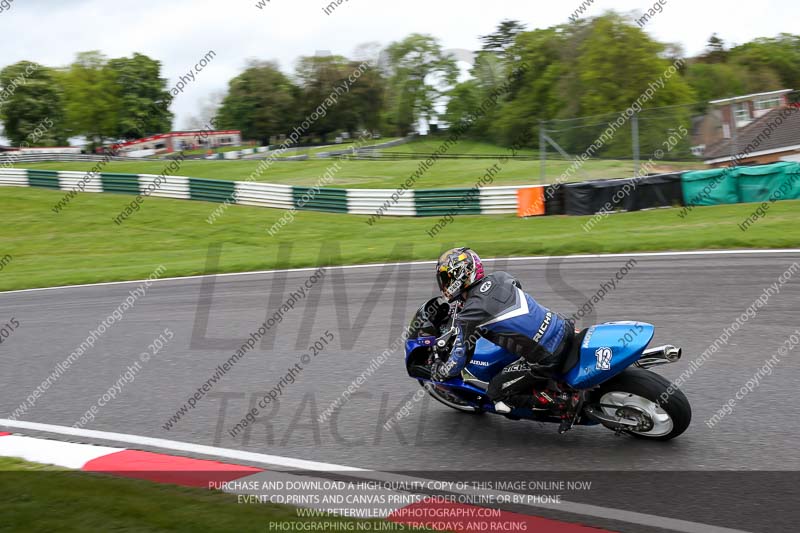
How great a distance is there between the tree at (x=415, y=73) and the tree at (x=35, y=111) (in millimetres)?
38431

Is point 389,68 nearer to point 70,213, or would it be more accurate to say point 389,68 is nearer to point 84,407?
point 70,213

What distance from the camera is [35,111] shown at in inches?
3127

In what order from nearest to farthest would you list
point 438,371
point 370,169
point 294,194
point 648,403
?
1. point 648,403
2. point 438,371
3. point 294,194
4. point 370,169

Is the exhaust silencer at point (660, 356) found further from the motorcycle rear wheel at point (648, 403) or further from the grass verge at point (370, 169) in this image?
the grass verge at point (370, 169)

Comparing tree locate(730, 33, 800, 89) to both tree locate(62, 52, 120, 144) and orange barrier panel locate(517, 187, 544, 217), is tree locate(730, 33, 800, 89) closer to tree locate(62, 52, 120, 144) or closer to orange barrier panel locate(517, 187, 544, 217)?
orange barrier panel locate(517, 187, 544, 217)

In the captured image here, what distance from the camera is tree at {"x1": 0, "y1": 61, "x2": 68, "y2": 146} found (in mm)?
78250

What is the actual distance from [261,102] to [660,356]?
65936 mm

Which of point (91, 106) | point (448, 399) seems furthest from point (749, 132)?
point (91, 106)

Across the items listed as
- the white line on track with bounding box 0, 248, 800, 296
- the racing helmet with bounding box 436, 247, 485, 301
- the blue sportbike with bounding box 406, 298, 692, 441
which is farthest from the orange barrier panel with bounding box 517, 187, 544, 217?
the racing helmet with bounding box 436, 247, 485, 301

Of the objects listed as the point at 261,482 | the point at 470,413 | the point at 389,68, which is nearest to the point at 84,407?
the point at 261,482

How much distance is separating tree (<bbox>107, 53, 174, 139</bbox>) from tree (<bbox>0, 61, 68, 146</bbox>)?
614cm

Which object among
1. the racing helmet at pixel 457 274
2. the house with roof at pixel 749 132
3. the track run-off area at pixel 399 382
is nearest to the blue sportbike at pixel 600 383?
the track run-off area at pixel 399 382

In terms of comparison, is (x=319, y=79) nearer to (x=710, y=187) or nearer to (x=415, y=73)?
(x=415, y=73)

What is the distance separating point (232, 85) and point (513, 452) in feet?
224
